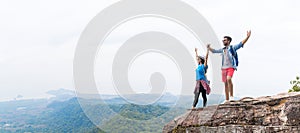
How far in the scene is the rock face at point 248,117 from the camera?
9030 millimetres

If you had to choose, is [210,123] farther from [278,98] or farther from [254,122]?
[278,98]

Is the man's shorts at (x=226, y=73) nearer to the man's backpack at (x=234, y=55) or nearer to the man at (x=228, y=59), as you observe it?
the man at (x=228, y=59)

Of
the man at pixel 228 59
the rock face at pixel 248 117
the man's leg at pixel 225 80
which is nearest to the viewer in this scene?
the rock face at pixel 248 117

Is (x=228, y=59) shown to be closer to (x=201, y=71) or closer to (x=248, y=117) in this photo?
(x=201, y=71)

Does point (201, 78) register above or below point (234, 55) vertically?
below

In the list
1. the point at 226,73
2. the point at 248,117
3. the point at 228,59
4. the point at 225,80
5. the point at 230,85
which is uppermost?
the point at 228,59

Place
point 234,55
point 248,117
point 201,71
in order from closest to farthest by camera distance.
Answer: point 248,117
point 234,55
point 201,71

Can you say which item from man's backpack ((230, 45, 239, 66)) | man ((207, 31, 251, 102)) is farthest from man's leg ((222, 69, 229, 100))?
man's backpack ((230, 45, 239, 66))

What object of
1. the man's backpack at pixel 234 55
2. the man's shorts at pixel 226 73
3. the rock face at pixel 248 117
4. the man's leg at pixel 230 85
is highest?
the man's backpack at pixel 234 55

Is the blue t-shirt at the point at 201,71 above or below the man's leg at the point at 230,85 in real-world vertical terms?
above

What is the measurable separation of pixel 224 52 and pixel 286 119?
2.89 m

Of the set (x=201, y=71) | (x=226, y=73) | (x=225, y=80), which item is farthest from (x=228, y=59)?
(x=201, y=71)

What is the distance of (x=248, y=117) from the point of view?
955 centimetres

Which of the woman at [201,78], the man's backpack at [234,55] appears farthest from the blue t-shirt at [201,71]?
the man's backpack at [234,55]
